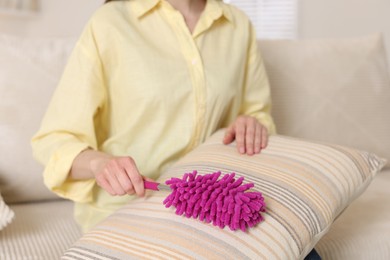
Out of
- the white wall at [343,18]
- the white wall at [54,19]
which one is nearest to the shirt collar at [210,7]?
the white wall at [54,19]

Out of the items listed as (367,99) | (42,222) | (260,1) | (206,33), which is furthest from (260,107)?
(260,1)

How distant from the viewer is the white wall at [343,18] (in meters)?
2.55

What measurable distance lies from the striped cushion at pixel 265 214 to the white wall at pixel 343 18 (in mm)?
1767

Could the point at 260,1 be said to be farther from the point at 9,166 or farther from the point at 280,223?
the point at 280,223

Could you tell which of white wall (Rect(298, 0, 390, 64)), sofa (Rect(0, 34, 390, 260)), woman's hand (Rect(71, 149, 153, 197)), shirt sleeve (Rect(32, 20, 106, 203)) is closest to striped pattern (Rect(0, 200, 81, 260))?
sofa (Rect(0, 34, 390, 260))

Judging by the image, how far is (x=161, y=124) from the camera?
1.04 meters

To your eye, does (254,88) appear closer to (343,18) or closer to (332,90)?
(332,90)

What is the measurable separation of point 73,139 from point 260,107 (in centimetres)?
47

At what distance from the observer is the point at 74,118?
97 cm

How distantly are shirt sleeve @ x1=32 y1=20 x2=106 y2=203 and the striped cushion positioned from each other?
0.66ft

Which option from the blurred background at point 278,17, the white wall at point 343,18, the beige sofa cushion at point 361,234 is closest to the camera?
the beige sofa cushion at point 361,234

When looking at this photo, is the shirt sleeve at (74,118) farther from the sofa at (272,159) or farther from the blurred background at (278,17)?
the blurred background at (278,17)

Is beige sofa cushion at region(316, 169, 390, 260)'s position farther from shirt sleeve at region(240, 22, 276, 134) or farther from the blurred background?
the blurred background

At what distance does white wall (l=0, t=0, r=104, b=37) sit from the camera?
218cm
